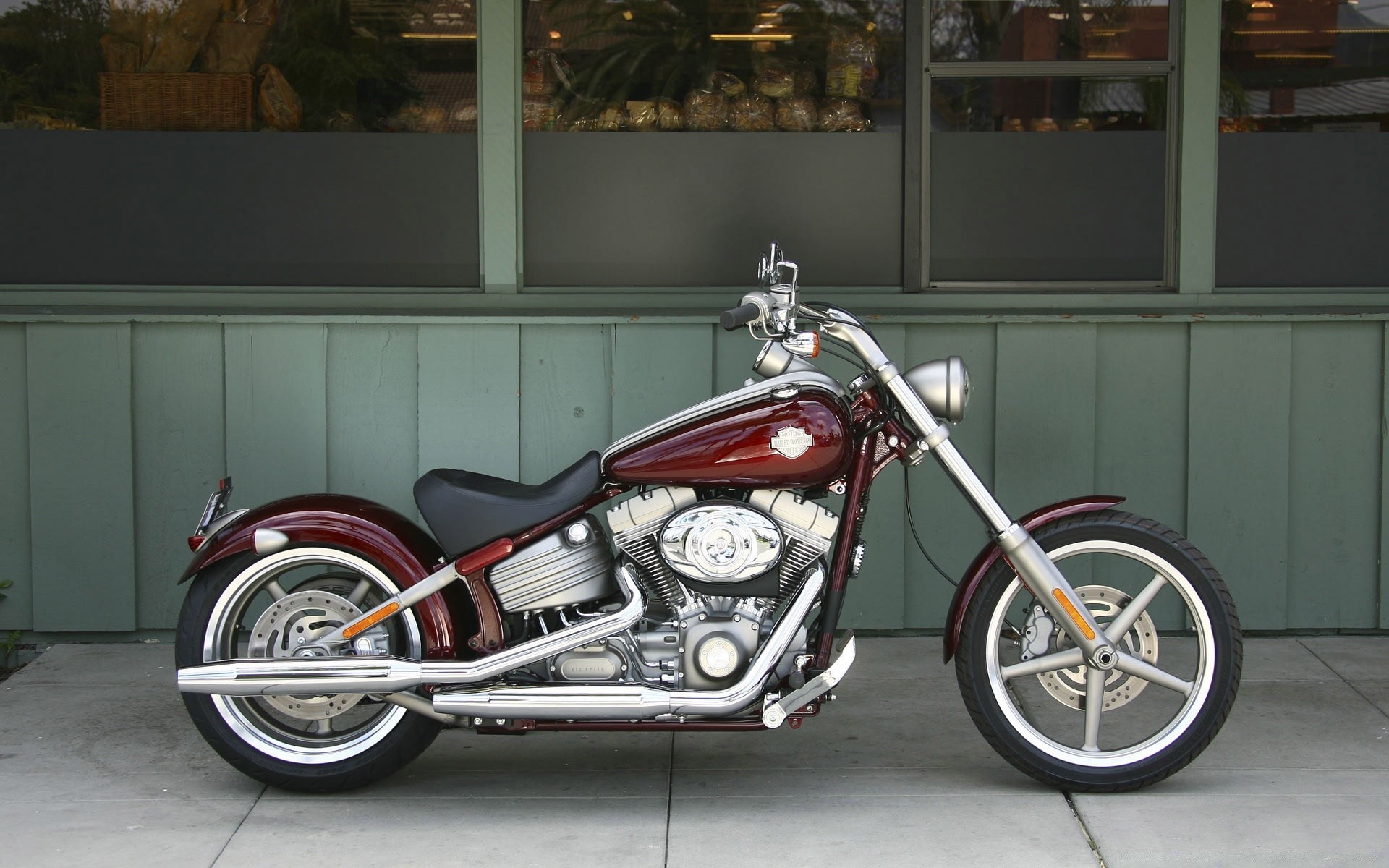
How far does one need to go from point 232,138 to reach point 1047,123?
10.3 ft

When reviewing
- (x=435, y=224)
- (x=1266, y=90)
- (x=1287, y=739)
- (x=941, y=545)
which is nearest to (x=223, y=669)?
(x=435, y=224)

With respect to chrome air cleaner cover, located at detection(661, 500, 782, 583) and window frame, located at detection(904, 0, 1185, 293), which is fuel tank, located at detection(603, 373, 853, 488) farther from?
window frame, located at detection(904, 0, 1185, 293)

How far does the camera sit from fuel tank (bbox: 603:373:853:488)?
3.69 m

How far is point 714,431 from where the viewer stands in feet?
12.2

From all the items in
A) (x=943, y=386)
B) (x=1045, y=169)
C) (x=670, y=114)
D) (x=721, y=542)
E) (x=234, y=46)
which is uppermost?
(x=234, y=46)

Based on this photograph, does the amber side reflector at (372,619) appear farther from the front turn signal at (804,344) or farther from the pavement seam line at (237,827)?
the front turn signal at (804,344)

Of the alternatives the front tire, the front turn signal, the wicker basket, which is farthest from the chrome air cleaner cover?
the wicker basket

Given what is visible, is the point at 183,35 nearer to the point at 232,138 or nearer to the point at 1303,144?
the point at 232,138

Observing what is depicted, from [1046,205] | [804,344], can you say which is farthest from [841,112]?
[804,344]

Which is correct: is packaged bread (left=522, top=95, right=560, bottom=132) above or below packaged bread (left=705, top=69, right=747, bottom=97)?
below

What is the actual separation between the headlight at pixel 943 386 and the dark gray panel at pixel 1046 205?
180 cm

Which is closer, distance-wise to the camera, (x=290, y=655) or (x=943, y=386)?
(x=943, y=386)

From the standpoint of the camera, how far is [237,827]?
12.3 ft

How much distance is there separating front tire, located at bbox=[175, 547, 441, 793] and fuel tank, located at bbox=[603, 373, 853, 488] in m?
0.80
